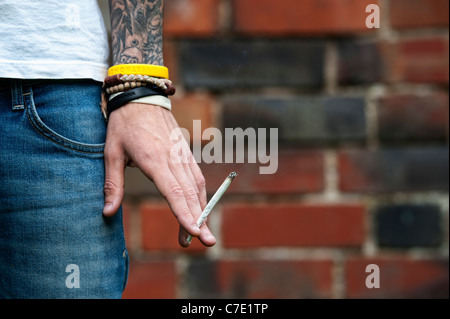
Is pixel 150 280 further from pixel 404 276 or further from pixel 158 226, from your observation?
pixel 404 276

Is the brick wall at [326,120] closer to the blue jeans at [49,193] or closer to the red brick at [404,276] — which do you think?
the red brick at [404,276]

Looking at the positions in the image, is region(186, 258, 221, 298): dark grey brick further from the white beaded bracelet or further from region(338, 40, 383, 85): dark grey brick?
the white beaded bracelet

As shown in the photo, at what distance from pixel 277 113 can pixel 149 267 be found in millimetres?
430

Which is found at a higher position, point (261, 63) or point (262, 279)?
point (261, 63)

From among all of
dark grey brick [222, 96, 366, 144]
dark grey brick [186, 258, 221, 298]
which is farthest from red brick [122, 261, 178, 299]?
dark grey brick [222, 96, 366, 144]

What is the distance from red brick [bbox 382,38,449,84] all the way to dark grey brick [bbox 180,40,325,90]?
5.9 inches

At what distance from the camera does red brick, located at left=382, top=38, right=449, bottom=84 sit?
3.85 feet

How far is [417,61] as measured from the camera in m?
1.18

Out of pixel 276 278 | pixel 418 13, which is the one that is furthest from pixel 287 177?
pixel 418 13

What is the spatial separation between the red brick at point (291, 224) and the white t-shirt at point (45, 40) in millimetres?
623

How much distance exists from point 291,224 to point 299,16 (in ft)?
1.45

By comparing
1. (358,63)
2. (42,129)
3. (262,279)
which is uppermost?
(358,63)

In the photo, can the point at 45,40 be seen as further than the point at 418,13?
No
